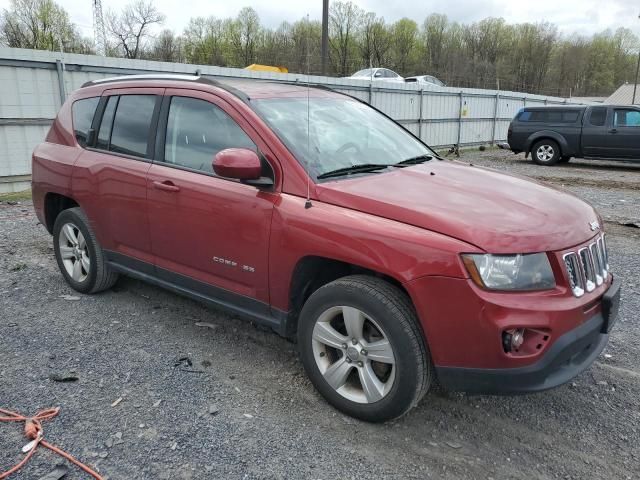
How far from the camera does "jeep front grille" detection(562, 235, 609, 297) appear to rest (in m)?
2.54

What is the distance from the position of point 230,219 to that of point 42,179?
252 centimetres

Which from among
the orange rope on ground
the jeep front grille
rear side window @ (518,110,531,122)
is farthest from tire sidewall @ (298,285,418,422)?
rear side window @ (518,110,531,122)

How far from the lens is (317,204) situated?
288 cm

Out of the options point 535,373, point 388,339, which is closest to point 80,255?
point 388,339

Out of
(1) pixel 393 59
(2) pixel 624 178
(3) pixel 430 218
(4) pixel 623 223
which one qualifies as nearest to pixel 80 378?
(3) pixel 430 218

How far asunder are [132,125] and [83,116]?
773mm

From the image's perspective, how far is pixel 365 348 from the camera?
276cm

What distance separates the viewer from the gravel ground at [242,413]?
8.29 ft

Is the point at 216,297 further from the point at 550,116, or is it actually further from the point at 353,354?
the point at 550,116

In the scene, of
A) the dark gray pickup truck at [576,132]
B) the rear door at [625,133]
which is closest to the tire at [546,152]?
the dark gray pickup truck at [576,132]

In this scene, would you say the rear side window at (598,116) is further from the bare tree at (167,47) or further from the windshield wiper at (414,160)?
the bare tree at (167,47)

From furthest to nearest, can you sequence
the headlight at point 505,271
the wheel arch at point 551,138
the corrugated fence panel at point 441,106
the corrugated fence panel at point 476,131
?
1. the corrugated fence panel at point 476,131
2. the corrugated fence panel at point 441,106
3. the wheel arch at point 551,138
4. the headlight at point 505,271

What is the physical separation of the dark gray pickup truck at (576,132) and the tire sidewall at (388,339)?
47.5 feet

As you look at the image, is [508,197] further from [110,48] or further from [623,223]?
[110,48]
